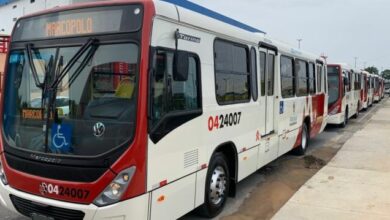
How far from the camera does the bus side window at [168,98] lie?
416 centimetres

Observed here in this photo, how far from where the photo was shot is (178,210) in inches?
185

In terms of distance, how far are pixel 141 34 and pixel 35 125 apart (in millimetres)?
1530

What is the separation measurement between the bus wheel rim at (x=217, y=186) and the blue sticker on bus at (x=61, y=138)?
2.17 m

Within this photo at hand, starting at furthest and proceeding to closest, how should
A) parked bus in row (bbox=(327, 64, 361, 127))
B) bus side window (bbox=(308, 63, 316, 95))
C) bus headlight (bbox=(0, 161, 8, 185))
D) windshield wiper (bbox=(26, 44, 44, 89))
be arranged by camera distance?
parked bus in row (bbox=(327, 64, 361, 127)) < bus side window (bbox=(308, 63, 316, 95)) < bus headlight (bbox=(0, 161, 8, 185)) < windshield wiper (bbox=(26, 44, 44, 89))

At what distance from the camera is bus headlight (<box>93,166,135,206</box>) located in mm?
3855

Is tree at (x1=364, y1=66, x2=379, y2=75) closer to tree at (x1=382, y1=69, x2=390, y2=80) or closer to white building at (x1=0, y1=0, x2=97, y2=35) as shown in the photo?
tree at (x1=382, y1=69, x2=390, y2=80)

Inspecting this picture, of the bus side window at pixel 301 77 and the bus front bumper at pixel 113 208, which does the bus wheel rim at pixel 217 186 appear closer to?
the bus front bumper at pixel 113 208

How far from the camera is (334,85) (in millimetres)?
17016

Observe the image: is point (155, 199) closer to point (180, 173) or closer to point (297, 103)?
point (180, 173)

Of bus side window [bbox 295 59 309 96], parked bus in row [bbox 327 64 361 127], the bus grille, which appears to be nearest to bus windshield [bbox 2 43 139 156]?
the bus grille

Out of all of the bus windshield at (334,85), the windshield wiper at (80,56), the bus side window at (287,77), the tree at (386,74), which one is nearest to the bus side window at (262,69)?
the bus side window at (287,77)

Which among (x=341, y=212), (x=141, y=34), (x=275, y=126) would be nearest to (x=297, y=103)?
(x=275, y=126)

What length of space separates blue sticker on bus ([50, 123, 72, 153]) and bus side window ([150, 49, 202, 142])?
0.84 meters

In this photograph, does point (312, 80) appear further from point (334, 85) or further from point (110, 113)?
point (110, 113)
